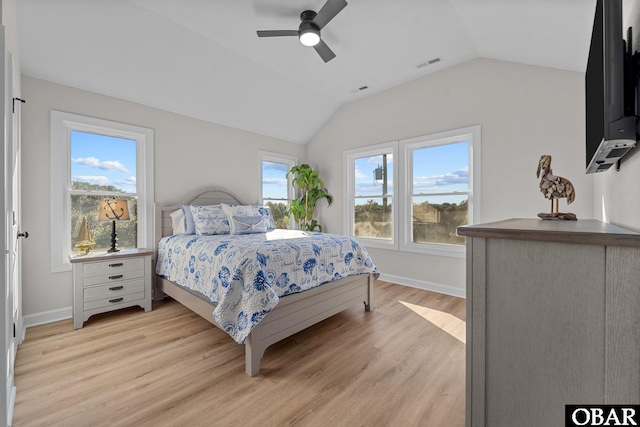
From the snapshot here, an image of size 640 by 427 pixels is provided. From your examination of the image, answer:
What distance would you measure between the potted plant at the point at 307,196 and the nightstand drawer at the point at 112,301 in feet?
8.52

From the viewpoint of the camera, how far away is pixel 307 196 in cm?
488

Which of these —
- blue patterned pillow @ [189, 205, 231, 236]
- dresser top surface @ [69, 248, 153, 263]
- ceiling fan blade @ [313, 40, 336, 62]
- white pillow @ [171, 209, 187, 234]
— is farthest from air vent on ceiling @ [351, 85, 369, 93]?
dresser top surface @ [69, 248, 153, 263]

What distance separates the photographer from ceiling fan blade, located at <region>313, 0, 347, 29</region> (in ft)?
6.68

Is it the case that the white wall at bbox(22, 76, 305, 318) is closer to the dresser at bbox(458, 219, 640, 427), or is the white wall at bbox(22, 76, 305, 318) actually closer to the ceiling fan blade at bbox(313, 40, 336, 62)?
the ceiling fan blade at bbox(313, 40, 336, 62)

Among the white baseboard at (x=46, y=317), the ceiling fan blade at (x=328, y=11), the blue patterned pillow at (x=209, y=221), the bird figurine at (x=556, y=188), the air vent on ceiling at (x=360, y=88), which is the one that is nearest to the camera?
the bird figurine at (x=556, y=188)

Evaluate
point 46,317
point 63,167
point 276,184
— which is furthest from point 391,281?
point 63,167

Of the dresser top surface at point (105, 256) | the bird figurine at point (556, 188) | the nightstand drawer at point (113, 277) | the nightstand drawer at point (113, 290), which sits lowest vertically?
the nightstand drawer at point (113, 290)

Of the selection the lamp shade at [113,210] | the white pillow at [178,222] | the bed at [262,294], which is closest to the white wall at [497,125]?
the bed at [262,294]

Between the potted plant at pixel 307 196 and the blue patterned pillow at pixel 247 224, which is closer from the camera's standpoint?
the blue patterned pillow at pixel 247 224

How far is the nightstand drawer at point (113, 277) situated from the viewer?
8.74 feet

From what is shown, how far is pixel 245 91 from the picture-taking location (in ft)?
12.5

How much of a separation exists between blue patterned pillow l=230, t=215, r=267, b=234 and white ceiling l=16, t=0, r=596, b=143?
5.38 ft

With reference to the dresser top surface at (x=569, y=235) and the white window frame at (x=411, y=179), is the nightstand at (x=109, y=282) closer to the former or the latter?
the dresser top surface at (x=569, y=235)

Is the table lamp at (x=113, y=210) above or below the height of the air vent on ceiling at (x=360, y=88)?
below
